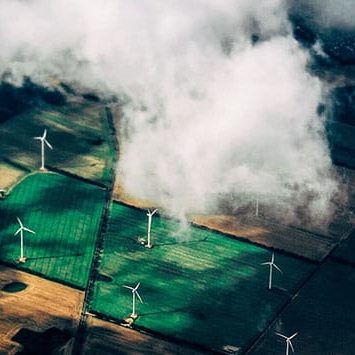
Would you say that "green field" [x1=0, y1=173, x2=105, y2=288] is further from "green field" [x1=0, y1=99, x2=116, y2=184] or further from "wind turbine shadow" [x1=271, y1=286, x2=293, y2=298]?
"wind turbine shadow" [x1=271, y1=286, x2=293, y2=298]

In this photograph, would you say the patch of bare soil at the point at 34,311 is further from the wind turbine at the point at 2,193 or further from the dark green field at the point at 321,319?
the dark green field at the point at 321,319

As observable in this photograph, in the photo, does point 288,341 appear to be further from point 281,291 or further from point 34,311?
point 34,311

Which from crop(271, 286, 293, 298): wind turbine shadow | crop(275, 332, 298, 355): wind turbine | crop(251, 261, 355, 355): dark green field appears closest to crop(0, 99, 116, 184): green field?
crop(271, 286, 293, 298): wind turbine shadow

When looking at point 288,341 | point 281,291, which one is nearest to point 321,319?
point 281,291

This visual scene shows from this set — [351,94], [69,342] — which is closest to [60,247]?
[69,342]

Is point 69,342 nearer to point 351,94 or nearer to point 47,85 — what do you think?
point 47,85

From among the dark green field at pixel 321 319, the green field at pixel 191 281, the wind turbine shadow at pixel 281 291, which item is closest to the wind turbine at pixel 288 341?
the dark green field at pixel 321 319
